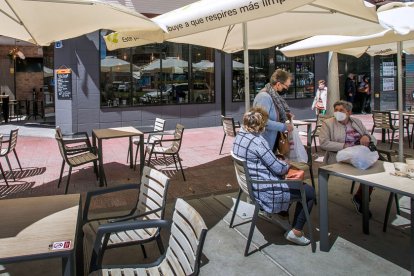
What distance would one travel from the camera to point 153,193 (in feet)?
11.0

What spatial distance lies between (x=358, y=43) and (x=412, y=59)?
570 inches

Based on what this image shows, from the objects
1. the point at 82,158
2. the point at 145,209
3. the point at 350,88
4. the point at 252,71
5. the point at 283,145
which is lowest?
the point at 145,209

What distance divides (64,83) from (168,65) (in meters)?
3.42

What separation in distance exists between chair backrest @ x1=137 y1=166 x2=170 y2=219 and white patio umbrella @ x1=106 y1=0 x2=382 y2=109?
1655mm

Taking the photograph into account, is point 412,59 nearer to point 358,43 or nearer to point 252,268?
point 358,43

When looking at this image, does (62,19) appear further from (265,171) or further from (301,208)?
(301,208)

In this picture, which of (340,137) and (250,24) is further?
(250,24)

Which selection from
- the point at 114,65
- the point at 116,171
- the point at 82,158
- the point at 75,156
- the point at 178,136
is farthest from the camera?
the point at 114,65

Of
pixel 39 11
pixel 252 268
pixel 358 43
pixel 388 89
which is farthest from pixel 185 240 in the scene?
pixel 388 89

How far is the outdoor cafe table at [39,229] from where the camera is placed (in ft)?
6.71

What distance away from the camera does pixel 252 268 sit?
3438 millimetres

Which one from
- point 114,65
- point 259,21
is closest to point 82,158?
point 259,21

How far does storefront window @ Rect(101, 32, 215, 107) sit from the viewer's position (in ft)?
41.0

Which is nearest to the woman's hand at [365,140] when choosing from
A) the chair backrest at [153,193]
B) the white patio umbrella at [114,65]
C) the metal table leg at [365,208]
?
the metal table leg at [365,208]
